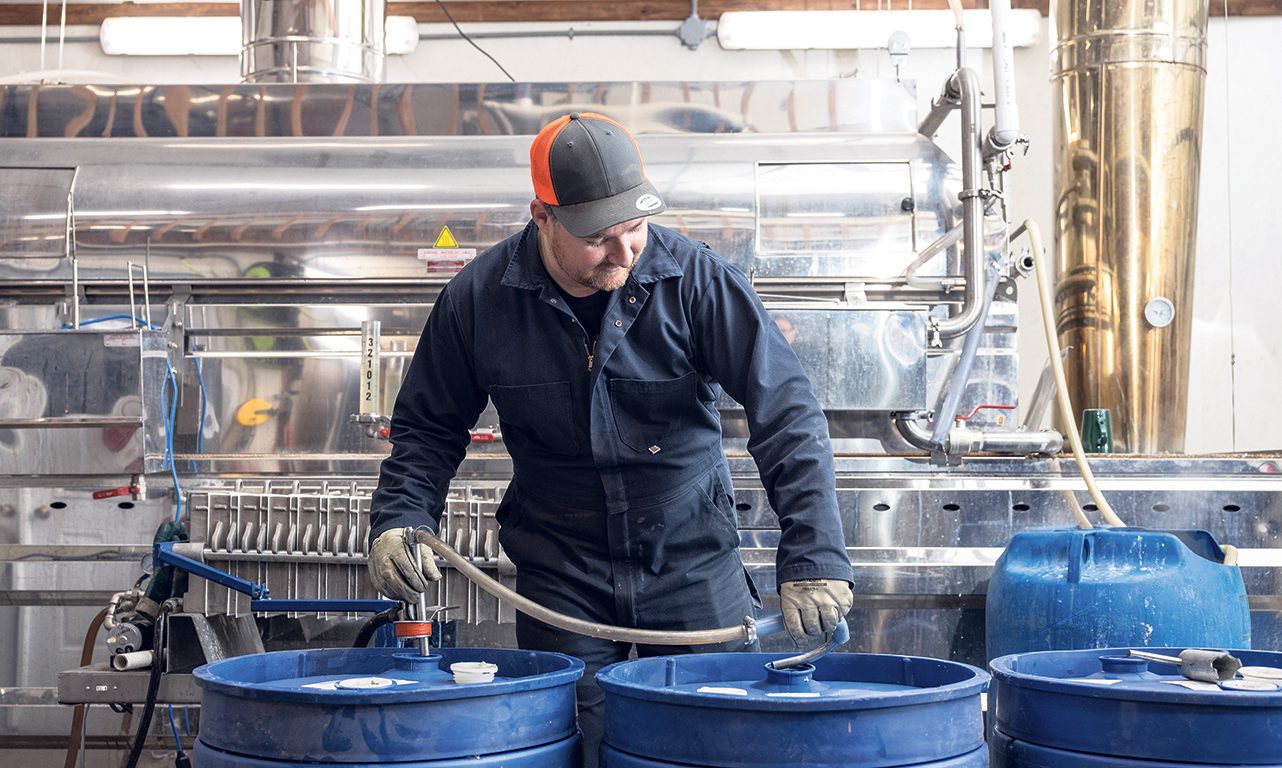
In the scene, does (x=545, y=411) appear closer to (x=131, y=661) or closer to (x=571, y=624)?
(x=571, y=624)

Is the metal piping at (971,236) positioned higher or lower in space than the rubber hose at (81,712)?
higher

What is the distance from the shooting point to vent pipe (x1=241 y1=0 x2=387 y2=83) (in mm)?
3961

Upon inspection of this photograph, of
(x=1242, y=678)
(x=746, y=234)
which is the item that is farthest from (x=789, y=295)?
(x=1242, y=678)

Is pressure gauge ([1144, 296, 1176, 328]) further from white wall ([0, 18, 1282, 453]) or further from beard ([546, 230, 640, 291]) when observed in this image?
beard ([546, 230, 640, 291])

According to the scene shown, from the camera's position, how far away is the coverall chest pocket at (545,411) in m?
1.90

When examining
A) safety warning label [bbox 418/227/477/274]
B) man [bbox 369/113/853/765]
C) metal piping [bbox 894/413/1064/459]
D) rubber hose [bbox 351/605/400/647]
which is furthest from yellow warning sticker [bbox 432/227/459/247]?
man [bbox 369/113/853/765]

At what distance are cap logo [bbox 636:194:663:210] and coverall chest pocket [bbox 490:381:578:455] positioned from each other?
304mm

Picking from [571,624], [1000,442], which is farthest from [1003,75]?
[571,624]

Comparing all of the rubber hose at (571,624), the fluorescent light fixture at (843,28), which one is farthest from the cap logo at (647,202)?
the fluorescent light fixture at (843,28)

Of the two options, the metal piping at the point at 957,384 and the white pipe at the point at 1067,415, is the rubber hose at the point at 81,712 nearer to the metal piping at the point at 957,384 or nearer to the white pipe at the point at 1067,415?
the metal piping at the point at 957,384

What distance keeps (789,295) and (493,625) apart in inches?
44.9

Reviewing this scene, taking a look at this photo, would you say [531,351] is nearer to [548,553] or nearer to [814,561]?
[548,553]

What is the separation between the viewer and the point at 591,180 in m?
1.75

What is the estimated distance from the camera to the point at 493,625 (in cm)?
300
